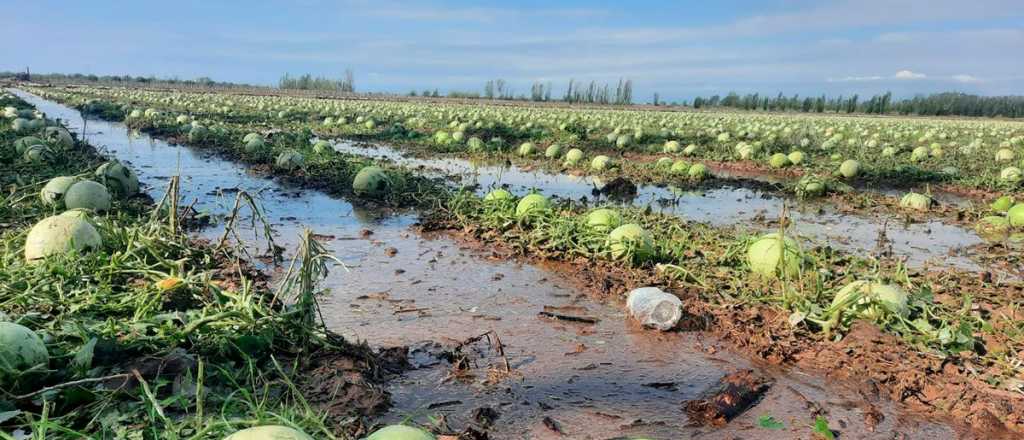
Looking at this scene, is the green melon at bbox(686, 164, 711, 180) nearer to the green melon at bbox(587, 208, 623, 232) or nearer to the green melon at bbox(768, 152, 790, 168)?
the green melon at bbox(768, 152, 790, 168)

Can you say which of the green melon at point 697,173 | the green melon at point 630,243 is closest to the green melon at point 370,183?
the green melon at point 630,243

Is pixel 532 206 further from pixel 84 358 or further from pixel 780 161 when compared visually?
pixel 780 161

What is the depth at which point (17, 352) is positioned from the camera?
3396 millimetres

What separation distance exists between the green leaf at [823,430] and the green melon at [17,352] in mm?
4201

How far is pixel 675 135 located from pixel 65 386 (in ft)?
70.2

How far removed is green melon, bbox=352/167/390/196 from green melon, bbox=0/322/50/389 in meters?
7.21

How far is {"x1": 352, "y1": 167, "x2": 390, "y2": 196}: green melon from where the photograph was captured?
1068 cm

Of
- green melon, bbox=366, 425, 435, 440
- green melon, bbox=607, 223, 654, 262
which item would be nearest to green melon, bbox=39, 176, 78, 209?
green melon, bbox=607, 223, 654, 262

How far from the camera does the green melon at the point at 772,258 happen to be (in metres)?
6.34

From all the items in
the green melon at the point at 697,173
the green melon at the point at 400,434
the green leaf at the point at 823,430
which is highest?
the green melon at the point at 697,173

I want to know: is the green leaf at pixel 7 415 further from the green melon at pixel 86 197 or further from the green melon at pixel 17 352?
the green melon at pixel 86 197


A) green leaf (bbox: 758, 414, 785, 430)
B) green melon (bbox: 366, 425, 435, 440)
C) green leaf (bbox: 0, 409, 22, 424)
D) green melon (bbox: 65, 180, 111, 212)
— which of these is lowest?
green leaf (bbox: 758, 414, 785, 430)

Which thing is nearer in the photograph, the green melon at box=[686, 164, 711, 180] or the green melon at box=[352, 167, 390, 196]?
the green melon at box=[352, 167, 390, 196]

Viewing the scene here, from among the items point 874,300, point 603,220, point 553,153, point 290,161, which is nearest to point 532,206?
point 603,220
